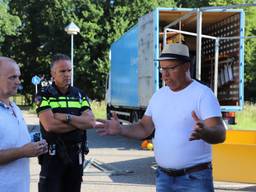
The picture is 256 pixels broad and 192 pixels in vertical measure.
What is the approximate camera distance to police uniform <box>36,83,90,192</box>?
495 cm

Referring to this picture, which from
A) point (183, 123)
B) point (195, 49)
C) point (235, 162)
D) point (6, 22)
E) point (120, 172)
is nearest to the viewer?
point (183, 123)

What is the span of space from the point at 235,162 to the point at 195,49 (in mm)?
6971

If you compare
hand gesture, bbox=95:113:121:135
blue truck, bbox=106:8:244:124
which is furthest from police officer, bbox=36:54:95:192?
blue truck, bbox=106:8:244:124

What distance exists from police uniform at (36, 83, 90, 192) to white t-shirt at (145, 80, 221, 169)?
3.78 ft

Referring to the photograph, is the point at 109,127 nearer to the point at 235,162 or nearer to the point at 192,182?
the point at 192,182

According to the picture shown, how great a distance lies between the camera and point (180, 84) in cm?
413

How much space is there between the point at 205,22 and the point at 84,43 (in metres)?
31.4

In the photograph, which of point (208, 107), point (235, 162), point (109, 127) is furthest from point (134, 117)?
point (208, 107)

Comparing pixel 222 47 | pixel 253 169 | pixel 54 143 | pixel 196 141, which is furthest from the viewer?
pixel 222 47

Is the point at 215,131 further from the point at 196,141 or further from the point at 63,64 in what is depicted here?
the point at 63,64

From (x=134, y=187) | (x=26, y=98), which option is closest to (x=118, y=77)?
(x=134, y=187)

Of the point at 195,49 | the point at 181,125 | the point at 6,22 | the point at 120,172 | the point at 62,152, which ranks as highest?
the point at 6,22

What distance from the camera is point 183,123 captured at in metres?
4.04

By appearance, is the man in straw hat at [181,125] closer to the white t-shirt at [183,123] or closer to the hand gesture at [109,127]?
the white t-shirt at [183,123]
